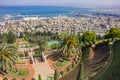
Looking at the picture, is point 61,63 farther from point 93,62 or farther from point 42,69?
point 93,62

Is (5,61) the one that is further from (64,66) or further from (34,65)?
(64,66)

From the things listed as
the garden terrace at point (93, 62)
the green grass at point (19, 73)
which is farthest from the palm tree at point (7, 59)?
the garden terrace at point (93, 62)

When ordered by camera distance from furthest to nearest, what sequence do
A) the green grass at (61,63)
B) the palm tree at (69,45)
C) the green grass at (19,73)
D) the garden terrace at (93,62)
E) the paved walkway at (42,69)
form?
1. the palm tree at (69,45)
2. the green grass at (61,63)
3. the paved walkway at (42,69)
4. the green grass at (19,73)
5. the garden terrace at (93,62)

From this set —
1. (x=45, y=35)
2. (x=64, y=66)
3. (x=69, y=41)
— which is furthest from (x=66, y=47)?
(x=45, y=35)

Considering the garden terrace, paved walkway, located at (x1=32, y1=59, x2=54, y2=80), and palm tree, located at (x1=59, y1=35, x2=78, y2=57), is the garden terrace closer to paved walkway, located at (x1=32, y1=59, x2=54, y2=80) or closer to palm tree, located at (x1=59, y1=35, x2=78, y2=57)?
palm tree, located at (x1=59, y1=35, x2=78, y2=57)

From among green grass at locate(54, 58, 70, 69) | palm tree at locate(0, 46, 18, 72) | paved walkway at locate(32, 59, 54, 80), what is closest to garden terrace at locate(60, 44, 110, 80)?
green grass at locate(54, 58, 70, 69)

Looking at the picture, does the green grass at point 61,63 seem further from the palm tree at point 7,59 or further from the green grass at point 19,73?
the palm tree at point 7,59
